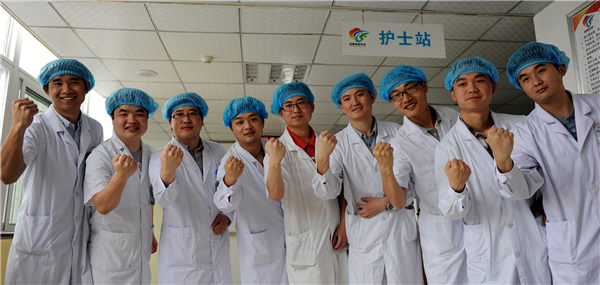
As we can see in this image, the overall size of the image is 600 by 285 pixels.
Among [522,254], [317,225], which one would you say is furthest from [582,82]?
[317,225]

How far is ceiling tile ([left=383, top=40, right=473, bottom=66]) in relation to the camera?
4.44 m

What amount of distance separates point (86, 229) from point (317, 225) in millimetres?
1171

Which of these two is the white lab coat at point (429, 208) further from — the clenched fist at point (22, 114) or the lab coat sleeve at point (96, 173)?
the clenched fist at point (22, 114)

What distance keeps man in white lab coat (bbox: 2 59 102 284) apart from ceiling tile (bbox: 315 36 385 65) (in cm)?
290

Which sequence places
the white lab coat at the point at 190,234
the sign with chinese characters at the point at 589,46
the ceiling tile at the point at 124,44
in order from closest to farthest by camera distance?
1. the white lab coat at the point at 190,234
2. the sign with chinese characters at the point at 589,46
3. the ceiling tile at the point at 124,44

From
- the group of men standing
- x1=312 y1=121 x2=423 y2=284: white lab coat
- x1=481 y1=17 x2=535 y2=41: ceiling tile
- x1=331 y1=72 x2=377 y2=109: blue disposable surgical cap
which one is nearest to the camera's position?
the group of men standing

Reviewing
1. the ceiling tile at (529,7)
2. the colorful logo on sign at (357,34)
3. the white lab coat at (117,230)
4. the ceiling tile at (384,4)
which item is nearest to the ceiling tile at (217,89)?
the ceiling tile at (384,4)

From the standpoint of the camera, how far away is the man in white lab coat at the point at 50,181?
1697mm

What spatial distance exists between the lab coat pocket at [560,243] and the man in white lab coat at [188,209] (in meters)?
1.61

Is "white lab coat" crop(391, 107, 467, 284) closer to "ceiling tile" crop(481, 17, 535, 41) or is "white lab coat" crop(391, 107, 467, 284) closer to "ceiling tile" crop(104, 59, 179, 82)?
"ceiling tile" crop(481, 17, 535, 41)

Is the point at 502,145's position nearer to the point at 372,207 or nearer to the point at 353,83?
the point at 372,207

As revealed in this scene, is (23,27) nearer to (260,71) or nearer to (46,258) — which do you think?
(260,71)

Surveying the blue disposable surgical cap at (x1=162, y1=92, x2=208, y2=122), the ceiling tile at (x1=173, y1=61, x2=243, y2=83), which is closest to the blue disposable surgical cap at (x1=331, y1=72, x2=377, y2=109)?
the blue disposable surgical cap at (x1=162, y1=92, x2=208, y2=122)

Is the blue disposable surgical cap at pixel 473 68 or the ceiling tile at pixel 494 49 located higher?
the ceiling tile at pixel 494 49
